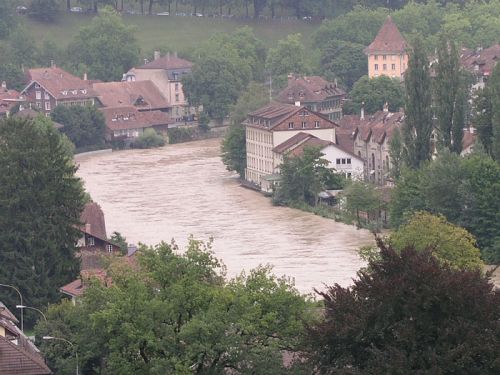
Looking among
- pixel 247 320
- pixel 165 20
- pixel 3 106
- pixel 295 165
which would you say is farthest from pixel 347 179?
pixel 165 20

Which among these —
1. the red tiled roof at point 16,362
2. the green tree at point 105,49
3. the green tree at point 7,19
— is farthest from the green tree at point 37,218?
the green tree at point 7,19

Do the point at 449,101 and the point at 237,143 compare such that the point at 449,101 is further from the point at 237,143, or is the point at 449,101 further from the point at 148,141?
the point at 148,141

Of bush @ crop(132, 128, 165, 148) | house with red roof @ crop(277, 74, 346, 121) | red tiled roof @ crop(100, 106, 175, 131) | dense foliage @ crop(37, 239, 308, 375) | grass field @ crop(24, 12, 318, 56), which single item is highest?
dense foliage @ crop(37, 239, 308, 375)

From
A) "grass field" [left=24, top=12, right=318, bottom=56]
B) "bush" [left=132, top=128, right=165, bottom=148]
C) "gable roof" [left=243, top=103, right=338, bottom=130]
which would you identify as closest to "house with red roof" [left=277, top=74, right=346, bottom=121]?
"bush" [left=132, top=128, right=165, bottom=148]

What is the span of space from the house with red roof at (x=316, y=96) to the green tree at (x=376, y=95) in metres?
1.54

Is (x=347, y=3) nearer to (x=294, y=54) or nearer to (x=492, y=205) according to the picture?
(x=294, y=54)

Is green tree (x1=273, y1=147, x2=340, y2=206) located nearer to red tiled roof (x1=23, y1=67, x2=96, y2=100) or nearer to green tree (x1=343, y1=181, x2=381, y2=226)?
green tree (x1=343, y1=181, x2=381, y2=226)

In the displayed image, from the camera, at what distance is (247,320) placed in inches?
1108

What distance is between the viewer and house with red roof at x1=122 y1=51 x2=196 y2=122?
92.7 metres

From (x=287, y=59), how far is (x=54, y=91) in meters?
13.3

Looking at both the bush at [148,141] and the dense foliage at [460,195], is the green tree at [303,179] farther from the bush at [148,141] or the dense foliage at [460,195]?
the bush at [148,141]

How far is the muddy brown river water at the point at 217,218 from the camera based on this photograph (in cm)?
4784

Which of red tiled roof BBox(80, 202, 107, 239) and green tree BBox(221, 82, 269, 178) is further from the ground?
red tiled roof BBox(80, 202, 107, 239)

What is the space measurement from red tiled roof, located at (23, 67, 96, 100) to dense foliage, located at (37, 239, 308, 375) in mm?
57108
